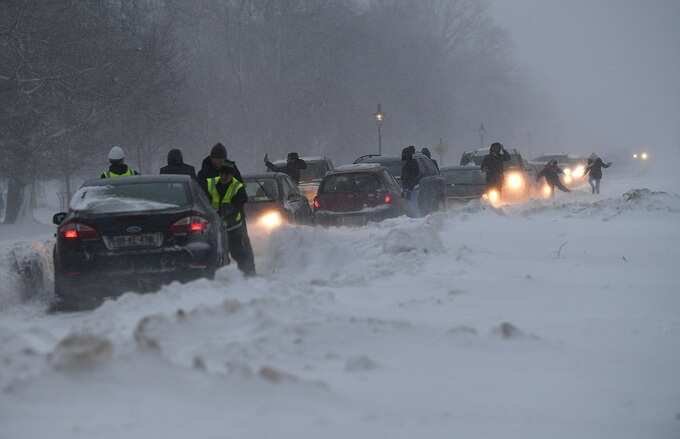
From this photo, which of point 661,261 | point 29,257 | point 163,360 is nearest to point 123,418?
point 163,360

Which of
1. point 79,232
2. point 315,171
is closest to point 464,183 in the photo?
point 315,171

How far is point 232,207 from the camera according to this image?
34.1 feet

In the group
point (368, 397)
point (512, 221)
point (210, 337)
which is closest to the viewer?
point (368, 397)

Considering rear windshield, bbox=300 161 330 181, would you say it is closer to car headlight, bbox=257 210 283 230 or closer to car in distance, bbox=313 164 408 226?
car in distance, bbox=313 164 408 226

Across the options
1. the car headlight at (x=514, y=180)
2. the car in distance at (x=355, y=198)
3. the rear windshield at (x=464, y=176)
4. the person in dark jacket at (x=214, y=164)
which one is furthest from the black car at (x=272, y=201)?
the car headlight at (x=514, y=180)

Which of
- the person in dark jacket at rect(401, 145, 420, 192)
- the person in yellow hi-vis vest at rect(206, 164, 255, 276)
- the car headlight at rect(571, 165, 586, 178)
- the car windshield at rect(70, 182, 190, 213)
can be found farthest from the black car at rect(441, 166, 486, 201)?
the car headlight at rect(571, 165, 586, 178)

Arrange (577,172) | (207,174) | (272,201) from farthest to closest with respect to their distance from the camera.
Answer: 1. (577,172)
2. (272,201)
3. (207,174)

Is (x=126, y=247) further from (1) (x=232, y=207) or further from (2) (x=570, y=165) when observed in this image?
(2) (x=570, y=165)

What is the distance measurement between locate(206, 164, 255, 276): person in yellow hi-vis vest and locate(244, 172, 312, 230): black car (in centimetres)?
311

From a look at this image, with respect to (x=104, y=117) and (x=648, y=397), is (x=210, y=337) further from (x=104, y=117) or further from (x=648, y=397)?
(x=104, y=117)

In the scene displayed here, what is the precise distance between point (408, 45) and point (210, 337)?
63437 mm

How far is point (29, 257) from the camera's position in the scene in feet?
37.1

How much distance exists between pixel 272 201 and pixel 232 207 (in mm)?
4247

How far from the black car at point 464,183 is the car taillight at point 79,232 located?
1620 cm
